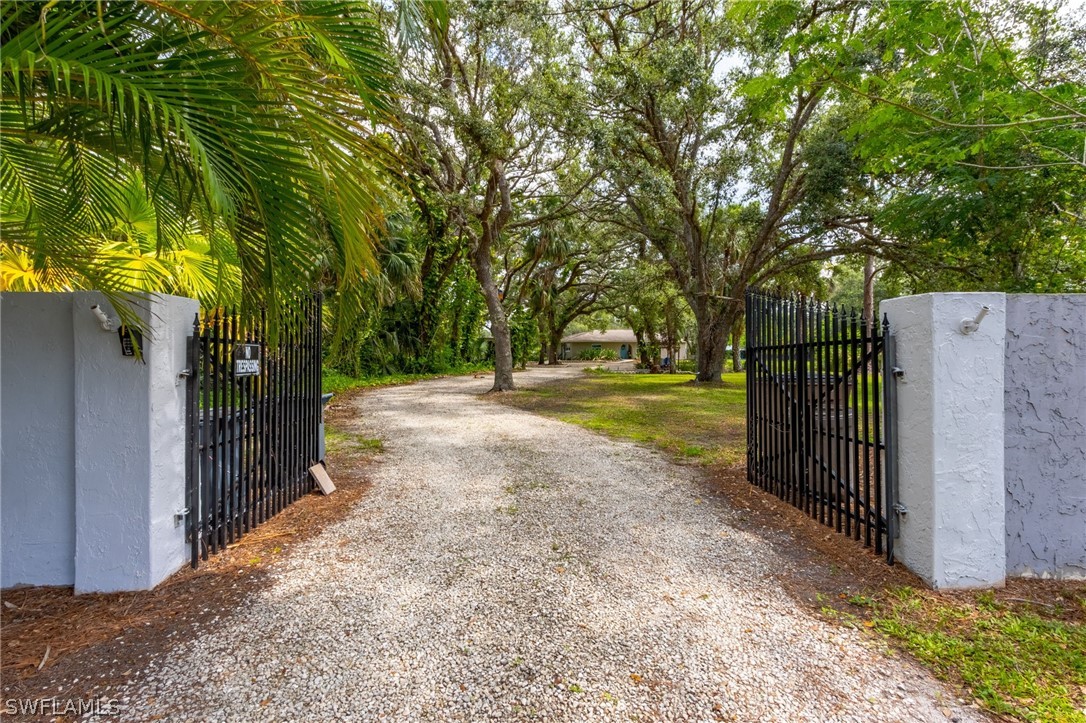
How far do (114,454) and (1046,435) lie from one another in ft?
19.5

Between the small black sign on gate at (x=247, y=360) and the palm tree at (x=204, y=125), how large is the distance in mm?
813

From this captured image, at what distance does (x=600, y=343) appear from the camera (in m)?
56.6

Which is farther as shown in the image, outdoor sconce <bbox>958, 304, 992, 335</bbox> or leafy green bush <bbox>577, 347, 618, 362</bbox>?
leafy green bush <bbox>577, 347, 618, 362</bbox>

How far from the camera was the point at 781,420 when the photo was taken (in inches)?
186

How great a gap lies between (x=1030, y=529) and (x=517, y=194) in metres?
14.3

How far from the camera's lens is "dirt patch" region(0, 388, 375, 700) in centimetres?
214

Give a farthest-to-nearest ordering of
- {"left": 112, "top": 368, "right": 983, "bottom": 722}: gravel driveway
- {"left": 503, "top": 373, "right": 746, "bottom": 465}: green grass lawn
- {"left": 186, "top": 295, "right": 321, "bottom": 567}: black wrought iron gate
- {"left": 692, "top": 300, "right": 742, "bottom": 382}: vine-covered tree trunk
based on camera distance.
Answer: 1. {"left": 692, "top": 300, "right": 742, "bottom": 382}: vine-covered tree trunk
2. {"left": 503, "top": 373, "right": 746, "bottom": 465}: green grass lawn
3. {"left": 186, "top": 295, "right": 321, "bottom": 567}: black wrought iron gate
4. {"left": 112, "top": 368, "right": 983, "bottom": 722}: gravel driveway

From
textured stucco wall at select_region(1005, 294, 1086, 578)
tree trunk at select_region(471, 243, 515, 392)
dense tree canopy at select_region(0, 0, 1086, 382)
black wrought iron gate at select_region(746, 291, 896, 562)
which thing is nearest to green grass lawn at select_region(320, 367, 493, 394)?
dense tree canopy at select_region(0, 0, 1086, 382)

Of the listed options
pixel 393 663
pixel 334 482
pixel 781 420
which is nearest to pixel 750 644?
pixel 393 663

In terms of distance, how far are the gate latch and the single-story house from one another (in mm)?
52952

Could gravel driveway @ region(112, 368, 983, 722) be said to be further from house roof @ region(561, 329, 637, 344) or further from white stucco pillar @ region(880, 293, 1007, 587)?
house roof @ region(561, 329, 637, 344)

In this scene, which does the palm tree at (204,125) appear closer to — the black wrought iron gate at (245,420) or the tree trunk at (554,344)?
the black wrought iron gate at (245,420)

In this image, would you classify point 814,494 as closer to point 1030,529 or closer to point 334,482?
point 1030,529

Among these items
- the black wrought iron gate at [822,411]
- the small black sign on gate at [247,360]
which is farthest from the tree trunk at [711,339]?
the small black sign on gate at [247,360]
